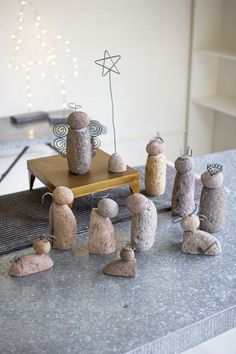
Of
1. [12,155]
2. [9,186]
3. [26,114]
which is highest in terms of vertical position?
[26,114]

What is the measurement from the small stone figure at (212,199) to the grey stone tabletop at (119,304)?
7 cm

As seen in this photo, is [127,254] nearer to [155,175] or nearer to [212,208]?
[212,208]

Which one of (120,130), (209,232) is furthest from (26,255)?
(120,130)

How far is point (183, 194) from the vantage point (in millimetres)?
1533

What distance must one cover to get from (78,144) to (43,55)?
193cm

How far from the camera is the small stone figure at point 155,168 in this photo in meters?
1.65

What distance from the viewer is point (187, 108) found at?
404 centimetres

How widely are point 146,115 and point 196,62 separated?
57 centimetres

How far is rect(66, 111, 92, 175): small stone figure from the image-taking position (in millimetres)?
1545

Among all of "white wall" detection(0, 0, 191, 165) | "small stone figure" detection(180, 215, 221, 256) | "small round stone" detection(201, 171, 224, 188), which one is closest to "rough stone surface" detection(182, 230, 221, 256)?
"small stone figure" detection(180, 215, 221, 256)

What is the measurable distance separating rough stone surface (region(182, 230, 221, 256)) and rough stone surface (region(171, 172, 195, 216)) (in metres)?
0.18

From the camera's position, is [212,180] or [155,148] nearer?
[212,180]

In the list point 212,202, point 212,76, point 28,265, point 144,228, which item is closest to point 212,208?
point 212,202

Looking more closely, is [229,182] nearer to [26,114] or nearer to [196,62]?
[26,114]
